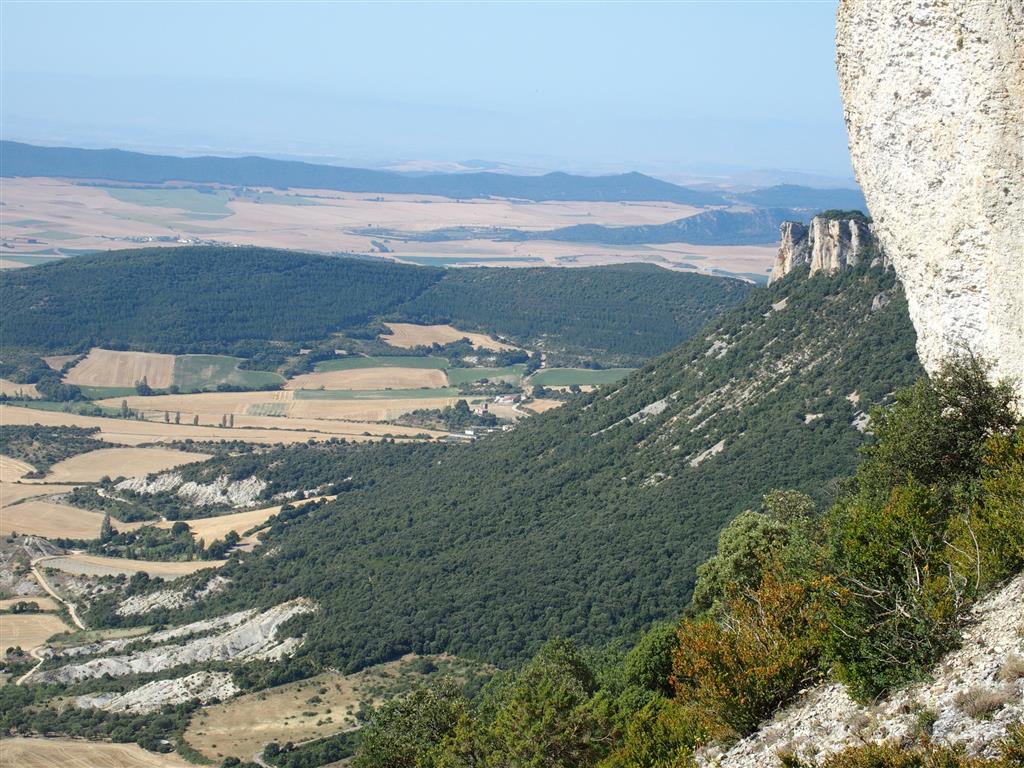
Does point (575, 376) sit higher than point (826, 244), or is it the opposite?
point (826, 244)

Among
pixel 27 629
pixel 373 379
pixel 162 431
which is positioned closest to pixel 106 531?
pixel 27 629

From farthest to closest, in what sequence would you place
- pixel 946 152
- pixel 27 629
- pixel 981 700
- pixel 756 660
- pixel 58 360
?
pixel 58 360
pixel 27 629
pixel 946 152
pixel 756 660
pixel 981 700

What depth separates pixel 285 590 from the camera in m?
62.7

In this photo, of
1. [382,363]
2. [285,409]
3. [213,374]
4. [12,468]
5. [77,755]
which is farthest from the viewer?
[382,363]

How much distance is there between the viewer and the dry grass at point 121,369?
127 meters

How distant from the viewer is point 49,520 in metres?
80.2

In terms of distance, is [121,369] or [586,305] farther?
[586,305]

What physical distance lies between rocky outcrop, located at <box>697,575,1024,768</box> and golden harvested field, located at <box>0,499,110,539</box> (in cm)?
6683

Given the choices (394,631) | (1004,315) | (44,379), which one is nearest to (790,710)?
(1004,315)

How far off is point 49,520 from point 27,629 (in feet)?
61.3

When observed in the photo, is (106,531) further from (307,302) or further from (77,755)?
(307,302)

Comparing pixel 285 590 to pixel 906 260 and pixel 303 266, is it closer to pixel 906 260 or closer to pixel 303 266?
pixel 906 260

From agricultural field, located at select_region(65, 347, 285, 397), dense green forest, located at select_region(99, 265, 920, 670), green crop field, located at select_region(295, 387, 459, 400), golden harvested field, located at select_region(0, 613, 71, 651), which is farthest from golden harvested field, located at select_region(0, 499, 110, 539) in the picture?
agricultural field, located at select_region(65, 347, 285, 397)

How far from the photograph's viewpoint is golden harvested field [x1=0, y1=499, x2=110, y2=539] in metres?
77.3
